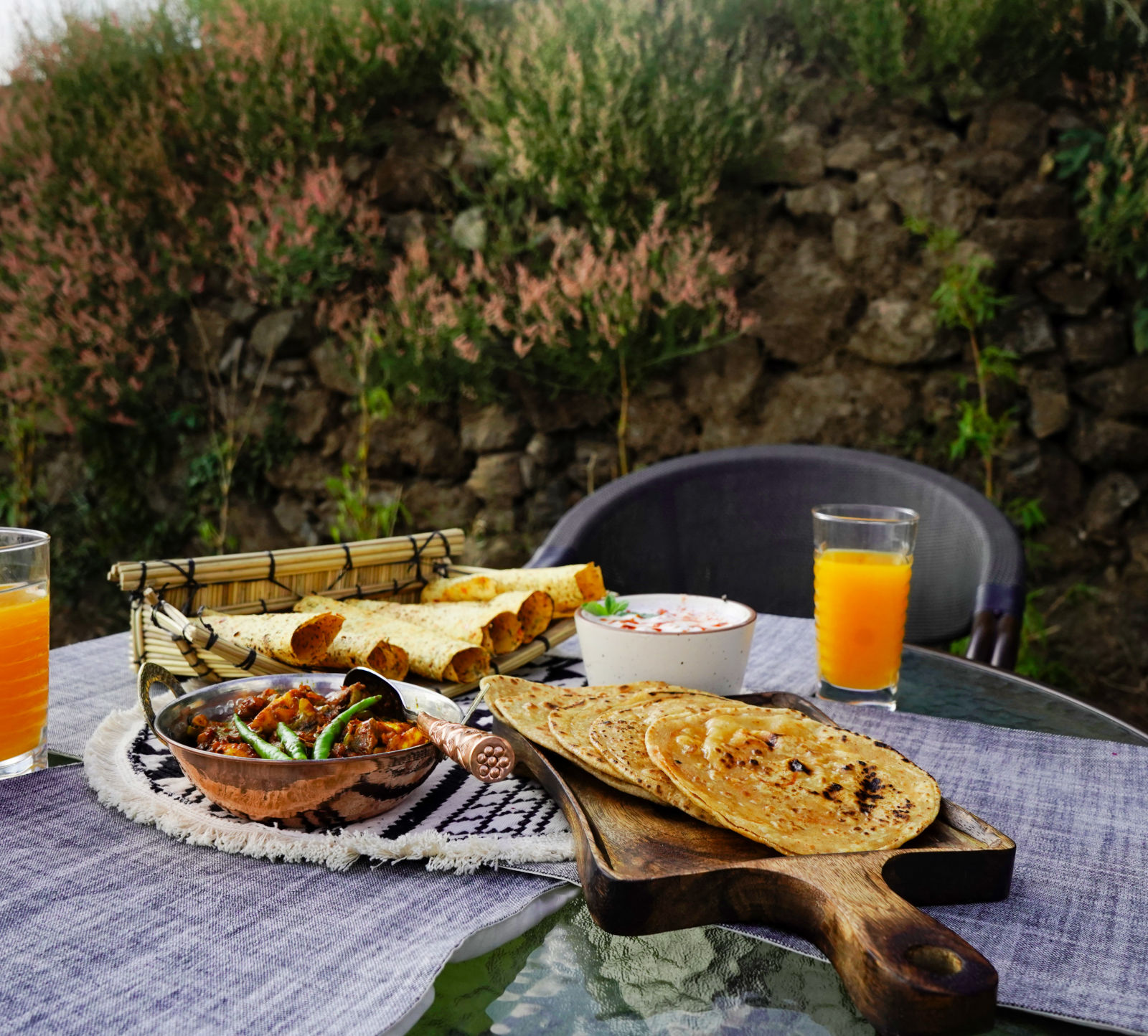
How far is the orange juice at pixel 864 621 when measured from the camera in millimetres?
1175

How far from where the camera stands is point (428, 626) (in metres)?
1.27

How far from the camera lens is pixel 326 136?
3.67 meters

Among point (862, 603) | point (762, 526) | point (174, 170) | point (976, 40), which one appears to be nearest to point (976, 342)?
point (976, 40)

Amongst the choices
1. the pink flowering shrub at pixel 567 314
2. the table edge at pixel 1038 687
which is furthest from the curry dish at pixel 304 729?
the pink flowering shrub at pixel 567 314

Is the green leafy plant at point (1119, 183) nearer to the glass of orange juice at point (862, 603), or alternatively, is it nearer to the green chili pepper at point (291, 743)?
the glass of orange juice at point (862, 603)

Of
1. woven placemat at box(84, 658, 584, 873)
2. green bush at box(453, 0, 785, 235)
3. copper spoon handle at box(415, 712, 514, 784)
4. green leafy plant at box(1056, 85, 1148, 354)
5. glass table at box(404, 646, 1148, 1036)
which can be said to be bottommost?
glass table at box(404, 646, 1148, 1036)

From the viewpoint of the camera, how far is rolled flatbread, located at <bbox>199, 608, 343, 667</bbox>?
1100 millimetres

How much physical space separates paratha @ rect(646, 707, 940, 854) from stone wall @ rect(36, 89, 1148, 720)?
2.49m

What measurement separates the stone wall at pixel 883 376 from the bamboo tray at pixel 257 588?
2.05m

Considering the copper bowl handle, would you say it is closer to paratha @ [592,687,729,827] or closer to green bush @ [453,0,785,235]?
paratha @ [592,687,729,827]

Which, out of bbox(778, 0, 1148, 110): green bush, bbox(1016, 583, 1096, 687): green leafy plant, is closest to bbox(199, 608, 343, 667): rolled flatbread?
bbox(1016, 583, 1096, 687): green leafy plant

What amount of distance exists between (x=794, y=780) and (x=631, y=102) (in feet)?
9.70

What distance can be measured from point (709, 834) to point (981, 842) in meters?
0.20

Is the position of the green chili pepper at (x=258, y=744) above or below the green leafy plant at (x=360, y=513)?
above
